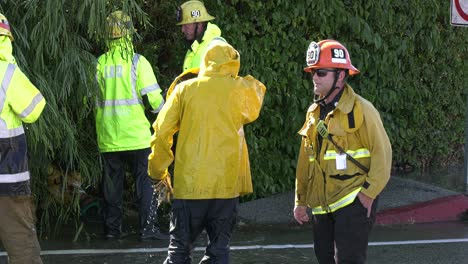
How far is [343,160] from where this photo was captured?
514 cm

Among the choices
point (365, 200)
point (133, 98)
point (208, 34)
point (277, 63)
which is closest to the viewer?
point (365, 200)

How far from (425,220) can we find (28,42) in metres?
4.28

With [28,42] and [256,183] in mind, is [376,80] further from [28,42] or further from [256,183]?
[28,42]

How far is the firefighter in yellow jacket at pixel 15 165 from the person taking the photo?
547cm

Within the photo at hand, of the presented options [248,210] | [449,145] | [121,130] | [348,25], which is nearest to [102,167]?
[121,130]

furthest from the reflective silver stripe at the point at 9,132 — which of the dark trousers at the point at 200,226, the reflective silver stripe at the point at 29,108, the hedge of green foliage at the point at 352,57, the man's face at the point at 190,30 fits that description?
the hedge of green foliage at the point at 352,57

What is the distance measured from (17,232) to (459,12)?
5.77 meters

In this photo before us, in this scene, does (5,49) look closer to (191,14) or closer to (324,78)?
(324,78)

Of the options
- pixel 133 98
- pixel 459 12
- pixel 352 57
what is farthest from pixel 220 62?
pixel 459 12

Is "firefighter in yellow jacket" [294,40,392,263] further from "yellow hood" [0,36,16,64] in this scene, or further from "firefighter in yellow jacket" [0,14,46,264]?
"yellow hood" [0,36,16,64]

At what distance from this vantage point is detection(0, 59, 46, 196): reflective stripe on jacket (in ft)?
17.9

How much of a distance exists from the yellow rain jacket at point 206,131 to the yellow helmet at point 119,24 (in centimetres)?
195

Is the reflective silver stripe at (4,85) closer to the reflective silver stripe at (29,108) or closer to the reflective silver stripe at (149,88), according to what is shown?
the reflective silver stripe at (29,108)

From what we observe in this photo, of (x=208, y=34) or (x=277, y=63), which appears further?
(x=277, y=63)
